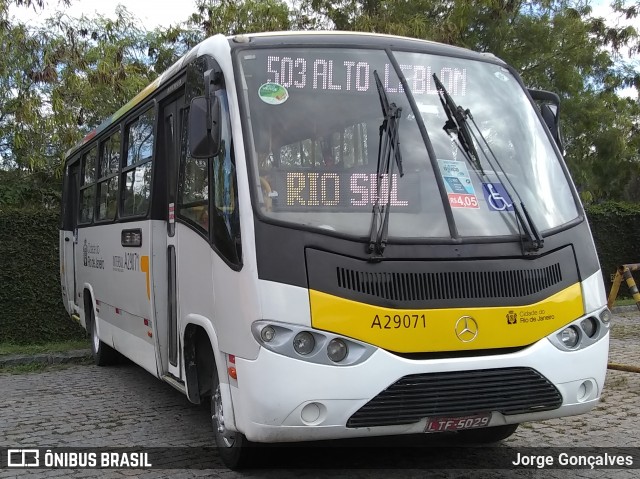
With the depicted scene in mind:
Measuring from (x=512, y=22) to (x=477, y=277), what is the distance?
49.9 ft

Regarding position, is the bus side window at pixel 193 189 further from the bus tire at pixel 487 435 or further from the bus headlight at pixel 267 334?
the bus tire at pixel 487 435

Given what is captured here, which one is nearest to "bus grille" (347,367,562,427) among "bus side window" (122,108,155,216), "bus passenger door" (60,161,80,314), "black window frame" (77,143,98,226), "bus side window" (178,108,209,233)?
"bus side window" (178,108,209,233)

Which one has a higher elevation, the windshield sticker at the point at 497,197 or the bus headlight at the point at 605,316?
the windshield sticker at the point at 497,197

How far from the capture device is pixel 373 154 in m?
4.68

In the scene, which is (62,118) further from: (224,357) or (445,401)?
(445,401)

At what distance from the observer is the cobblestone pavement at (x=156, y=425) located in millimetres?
5090

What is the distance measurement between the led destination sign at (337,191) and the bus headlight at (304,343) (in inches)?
31.1

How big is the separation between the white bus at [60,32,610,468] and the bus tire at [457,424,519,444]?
0.7 inches

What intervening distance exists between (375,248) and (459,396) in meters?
1.00

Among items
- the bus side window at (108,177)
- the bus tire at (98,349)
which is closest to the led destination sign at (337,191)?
the bus side window at (108,177)

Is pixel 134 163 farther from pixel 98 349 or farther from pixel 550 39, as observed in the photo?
pixel 550 39

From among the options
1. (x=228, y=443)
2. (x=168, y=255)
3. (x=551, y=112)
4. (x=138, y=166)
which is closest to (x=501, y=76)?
(x=551, y=112)

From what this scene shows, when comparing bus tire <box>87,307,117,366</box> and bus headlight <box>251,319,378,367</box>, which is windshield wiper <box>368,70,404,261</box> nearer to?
bus headlight <box>251,319,378,367</box>

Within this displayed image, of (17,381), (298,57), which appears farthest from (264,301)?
(17,381)
